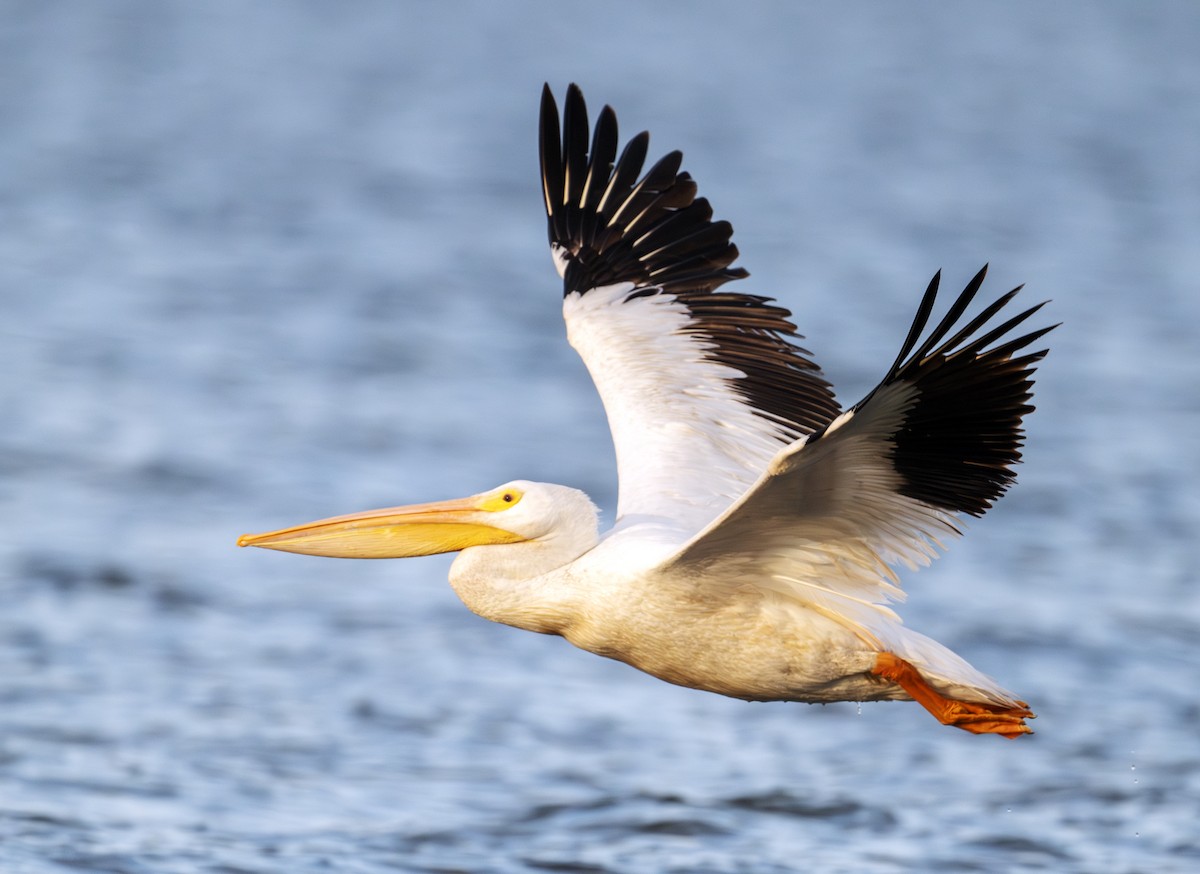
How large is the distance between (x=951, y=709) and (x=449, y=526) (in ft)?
6.11

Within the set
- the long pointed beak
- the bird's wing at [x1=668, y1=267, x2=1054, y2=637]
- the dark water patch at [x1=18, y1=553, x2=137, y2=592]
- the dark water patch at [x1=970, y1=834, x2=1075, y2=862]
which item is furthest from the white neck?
the dark water patch at [x1=18, y1=553, x2=137, y2=592]

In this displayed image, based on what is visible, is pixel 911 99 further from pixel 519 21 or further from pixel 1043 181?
pixel 519 21

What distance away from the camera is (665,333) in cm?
784

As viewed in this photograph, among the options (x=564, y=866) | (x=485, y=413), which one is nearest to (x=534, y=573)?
(x=564, y=866)

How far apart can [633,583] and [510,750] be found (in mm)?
4353

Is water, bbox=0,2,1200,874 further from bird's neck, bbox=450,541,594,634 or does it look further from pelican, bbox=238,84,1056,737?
bird's neck, bbox=450,541,594,634

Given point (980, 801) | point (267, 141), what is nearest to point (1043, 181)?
point (267, 141)

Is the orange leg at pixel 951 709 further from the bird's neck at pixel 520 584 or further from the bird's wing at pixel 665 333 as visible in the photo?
the bird's neck at pixel 520 584

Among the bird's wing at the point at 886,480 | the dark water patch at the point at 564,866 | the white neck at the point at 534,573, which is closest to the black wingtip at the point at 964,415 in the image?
the bird's wing at the point at 886,480

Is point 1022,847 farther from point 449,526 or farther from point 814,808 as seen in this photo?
point 449,526

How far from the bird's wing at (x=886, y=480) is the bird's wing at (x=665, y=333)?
2.27 ft

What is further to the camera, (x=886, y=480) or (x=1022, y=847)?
(x=1022, y=847)

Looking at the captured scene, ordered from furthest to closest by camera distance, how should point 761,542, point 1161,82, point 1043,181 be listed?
point 1161,82 → point 1043,181 → point 761,542

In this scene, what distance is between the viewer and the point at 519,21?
920 inches
